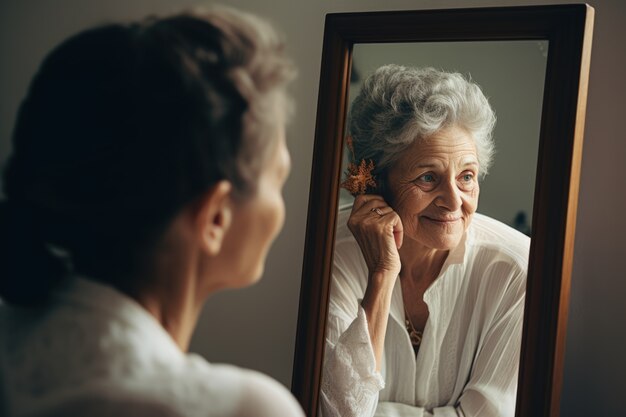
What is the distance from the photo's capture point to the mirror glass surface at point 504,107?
5.94 feet

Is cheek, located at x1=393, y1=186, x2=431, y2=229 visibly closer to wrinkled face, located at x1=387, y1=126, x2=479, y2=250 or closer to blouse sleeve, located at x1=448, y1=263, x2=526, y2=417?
wrinkled face, located at x1=387, y1=126, x2=479, y2=250

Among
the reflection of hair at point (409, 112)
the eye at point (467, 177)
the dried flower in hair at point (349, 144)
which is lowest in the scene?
the eye at point (467, 177)

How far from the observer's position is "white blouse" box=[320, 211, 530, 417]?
183cm

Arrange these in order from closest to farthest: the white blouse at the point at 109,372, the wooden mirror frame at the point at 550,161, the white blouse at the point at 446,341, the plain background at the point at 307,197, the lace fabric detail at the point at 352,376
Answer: the white blouse at the point at 109,372 → the wooden mirror frame at the point at 550,161 → the white blouse at the point at 446,341 → the lace fabric detail at the point at 352,376 → the plain background at the point at 307,197

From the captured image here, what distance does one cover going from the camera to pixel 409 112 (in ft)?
6.31

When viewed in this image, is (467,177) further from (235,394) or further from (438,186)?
(235,394)

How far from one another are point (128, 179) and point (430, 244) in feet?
4.31

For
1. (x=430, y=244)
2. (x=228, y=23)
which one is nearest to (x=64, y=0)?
(x=430, y=244)

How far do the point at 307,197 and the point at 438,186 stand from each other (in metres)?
0.70

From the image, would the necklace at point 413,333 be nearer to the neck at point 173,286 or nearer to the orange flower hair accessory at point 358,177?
the orange flower hair accessory at point 358,177

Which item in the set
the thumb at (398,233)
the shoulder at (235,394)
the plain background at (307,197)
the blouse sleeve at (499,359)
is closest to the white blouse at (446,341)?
the blouse sleeve at (499,359)

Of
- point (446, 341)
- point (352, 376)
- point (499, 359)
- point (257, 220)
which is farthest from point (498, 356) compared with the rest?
point (257, 220)

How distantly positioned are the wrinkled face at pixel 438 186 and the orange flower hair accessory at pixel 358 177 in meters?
0.07

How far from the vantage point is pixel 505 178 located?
6.03ft
